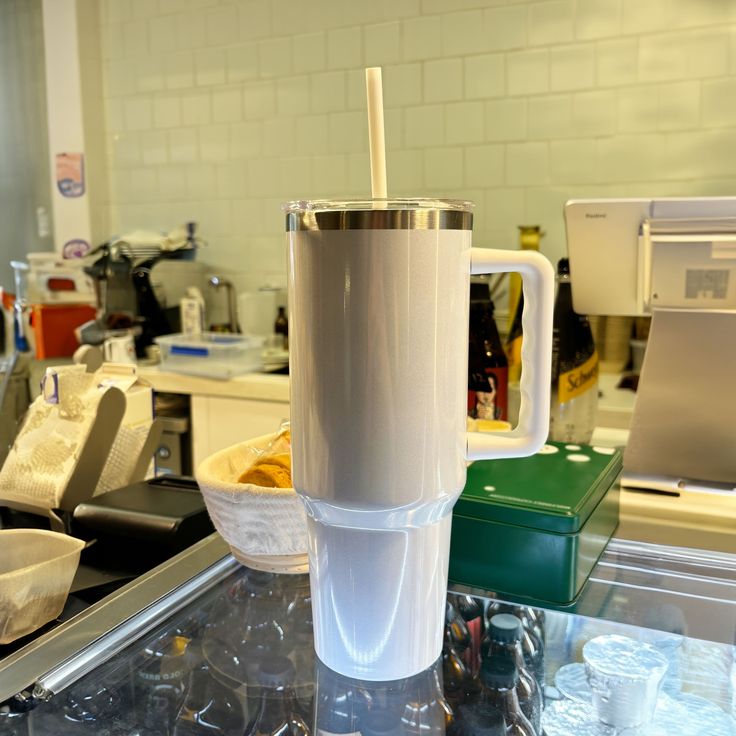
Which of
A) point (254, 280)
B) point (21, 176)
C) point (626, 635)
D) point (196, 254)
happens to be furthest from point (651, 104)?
point (21, 176)

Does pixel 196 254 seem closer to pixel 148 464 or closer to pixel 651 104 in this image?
pixel 651 104

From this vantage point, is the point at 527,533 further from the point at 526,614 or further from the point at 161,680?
the point at 161,680

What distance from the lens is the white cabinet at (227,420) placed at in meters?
2.50

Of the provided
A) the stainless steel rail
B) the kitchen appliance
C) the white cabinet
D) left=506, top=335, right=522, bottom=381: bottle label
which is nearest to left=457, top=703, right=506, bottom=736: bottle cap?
the stainless steel rail

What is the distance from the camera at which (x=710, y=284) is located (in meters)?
1.26

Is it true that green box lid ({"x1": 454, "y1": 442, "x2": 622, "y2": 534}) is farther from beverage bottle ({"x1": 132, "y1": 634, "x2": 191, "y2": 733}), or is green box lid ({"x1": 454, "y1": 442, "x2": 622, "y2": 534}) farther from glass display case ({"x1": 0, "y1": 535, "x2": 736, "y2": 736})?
beverage bottle ({"x1": 132, "y1": 634, "x2": 191, "y2": 733})

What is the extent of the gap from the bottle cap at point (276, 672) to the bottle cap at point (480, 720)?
125 mm

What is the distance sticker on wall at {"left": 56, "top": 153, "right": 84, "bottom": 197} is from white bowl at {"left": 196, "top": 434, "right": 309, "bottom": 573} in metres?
2.98

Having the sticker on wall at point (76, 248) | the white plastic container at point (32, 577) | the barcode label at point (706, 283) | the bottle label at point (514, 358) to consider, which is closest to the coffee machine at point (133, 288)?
the sticker on wall at point (76, 248)

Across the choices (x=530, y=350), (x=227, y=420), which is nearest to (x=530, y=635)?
(x=530, y=350)

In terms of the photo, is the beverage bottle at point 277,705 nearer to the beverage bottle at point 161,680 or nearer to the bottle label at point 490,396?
the beverage bottle at point 161,680

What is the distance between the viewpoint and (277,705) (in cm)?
52

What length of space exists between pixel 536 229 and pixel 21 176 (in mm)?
2393

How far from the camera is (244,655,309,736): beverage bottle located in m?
0.50
